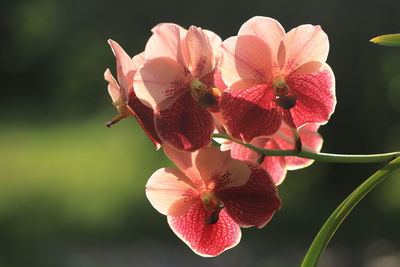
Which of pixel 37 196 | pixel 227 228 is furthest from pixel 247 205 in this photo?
pixel 37 196

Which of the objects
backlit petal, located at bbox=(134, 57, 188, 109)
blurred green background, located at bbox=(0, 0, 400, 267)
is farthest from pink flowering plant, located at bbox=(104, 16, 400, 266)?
blurred green background, located at bbox=(0, 0, 400, 267)

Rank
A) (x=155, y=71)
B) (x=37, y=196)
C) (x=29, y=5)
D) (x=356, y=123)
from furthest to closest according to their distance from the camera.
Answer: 1. (x=29, y=5)
2. (x=37, y=196)
3. (x=356, y=123)
4. (x=155, y=71)

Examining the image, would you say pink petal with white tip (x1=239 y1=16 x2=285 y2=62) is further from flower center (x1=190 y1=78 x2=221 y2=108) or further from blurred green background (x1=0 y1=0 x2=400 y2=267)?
blurred green background (x1=0 y1=0 x2=400 y2=267)

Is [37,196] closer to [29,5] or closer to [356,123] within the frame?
[356,123]

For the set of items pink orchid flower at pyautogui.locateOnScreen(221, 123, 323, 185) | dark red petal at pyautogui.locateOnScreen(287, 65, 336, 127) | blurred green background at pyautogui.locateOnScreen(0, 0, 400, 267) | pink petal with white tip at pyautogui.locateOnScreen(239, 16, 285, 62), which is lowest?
blurred green background at pyautogui.locateOnScreen(0, 0, 400, 267)

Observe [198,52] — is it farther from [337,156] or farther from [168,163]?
[168,163]

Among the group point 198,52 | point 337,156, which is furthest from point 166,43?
point 337,156

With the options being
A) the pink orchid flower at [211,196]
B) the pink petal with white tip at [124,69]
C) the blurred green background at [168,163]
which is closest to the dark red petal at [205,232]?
the pink orchid flower at [211,196]
